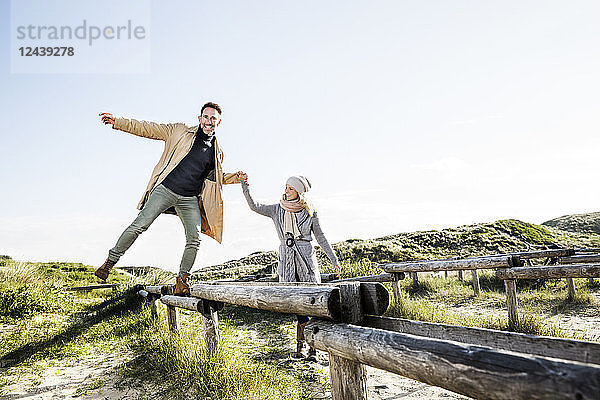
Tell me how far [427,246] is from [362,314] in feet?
70.1

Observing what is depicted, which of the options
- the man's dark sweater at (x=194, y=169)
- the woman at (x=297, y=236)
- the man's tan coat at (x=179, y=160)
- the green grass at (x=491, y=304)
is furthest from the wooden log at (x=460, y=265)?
the man's dark sweater at (x=194, y=169)

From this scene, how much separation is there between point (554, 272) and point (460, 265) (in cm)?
194

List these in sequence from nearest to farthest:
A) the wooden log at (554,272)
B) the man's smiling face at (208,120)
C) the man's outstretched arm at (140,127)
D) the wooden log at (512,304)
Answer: the man's outstretched arm at (140,127), the man's smiling face at (208,120), the wooden log at (554,272), the wooden log at (512,304)

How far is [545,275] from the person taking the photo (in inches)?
230

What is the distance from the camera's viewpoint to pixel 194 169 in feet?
15.9

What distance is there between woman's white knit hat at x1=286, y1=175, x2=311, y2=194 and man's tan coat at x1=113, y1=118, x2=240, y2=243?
0.88 meters

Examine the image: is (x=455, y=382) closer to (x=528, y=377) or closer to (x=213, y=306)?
(x=528, y=377)

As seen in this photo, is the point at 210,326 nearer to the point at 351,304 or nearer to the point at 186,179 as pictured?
the point at 186,179

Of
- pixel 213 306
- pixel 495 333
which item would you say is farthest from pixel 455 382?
pixel 213 306

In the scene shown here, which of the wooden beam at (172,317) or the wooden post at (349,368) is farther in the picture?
the wooden beam at (172,317)

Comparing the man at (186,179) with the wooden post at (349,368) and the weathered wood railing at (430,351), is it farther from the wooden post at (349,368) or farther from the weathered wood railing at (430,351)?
the wooden post at (349,368)

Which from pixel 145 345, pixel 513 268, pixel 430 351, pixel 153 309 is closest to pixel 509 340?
pixel 430 351

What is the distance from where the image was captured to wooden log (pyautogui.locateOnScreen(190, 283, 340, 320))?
8.20 feet

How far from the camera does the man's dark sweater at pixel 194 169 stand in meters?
4.71
